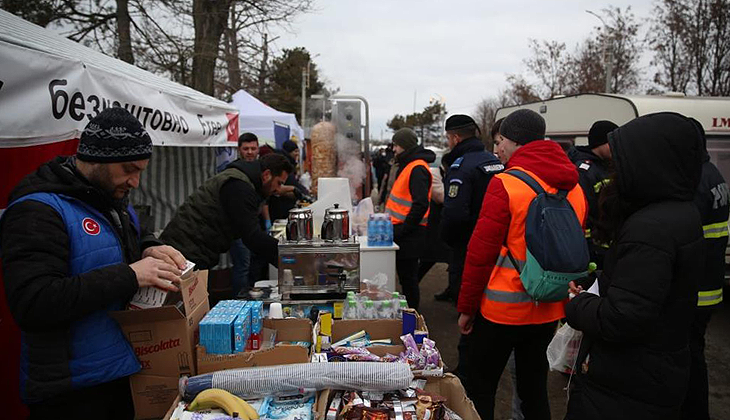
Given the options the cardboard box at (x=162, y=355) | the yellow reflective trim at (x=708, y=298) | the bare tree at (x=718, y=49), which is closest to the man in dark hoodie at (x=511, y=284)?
the yellow reflective trim at (x=708, y=298)

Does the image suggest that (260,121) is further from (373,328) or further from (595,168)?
(373,328)

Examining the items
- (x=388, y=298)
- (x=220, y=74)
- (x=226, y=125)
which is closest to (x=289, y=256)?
(x=388, y=298)

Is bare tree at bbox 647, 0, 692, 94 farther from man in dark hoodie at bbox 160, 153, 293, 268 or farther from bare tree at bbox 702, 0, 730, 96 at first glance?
man in dark hoodie at bbox 160, 153, 293, 268

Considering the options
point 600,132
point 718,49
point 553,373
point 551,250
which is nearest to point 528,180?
point 551,250

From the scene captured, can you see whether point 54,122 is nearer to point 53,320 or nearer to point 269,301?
point 53,320

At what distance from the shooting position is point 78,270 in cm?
172

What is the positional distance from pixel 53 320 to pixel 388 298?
2032 mm

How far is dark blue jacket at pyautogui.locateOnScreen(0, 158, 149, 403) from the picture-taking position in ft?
5.20

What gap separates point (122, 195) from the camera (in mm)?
1953

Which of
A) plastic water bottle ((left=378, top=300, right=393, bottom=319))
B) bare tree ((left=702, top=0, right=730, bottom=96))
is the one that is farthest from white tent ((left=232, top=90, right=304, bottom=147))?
bare tree ((left=702, top=0, right=730, bottom=96))

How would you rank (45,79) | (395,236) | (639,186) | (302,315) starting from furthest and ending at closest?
(395,236) < (302,315) < (45,79) < (639,186)

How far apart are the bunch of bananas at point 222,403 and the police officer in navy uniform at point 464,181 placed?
2.35 m

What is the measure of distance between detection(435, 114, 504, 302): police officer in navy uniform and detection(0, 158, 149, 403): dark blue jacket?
8.39ft

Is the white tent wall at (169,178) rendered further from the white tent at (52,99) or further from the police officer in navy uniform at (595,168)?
the police officer in navy uniform at (595,168)
